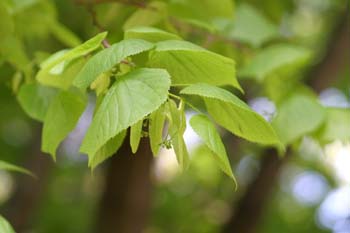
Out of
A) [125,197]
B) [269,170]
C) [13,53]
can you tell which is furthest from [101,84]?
[269,170]

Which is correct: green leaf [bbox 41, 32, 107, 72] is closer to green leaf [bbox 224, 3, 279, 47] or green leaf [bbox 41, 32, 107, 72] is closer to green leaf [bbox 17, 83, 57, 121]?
green leaf [bbox 17, 83, 57, 121]

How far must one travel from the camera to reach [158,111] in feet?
2.40

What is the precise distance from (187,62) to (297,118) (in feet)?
1.55

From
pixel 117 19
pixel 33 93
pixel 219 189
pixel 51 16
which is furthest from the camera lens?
pixel 219 189

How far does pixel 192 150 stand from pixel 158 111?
203 centimetres

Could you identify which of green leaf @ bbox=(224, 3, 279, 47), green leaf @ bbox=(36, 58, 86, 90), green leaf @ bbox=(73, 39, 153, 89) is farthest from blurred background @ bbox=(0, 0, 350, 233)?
green leaf @ bbox=(73, 39, 153, 89)

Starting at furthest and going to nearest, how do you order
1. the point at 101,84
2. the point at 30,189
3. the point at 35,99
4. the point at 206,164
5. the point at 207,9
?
1. the point at 206,164
2. the point at 30,189
3. the point at 207,9
4. the point at 35,99
5. the point at 101,84

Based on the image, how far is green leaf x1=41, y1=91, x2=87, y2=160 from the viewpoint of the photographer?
884 millimetres

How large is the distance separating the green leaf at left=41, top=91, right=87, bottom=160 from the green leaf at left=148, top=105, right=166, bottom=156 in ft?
0.61

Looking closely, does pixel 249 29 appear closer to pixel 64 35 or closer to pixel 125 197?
Answer: pixel 64 35

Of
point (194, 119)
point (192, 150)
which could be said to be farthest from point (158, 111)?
point (192, 150)

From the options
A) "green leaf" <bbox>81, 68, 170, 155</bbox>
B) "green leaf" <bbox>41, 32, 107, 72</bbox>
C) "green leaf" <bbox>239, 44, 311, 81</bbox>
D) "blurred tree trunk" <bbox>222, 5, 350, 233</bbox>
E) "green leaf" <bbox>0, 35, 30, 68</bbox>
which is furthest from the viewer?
"blurred tree trunk" <bbox>222, 5, 350, 233</bbox>

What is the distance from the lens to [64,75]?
0.91 m

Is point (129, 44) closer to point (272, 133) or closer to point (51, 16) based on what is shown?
point (272, 133)
